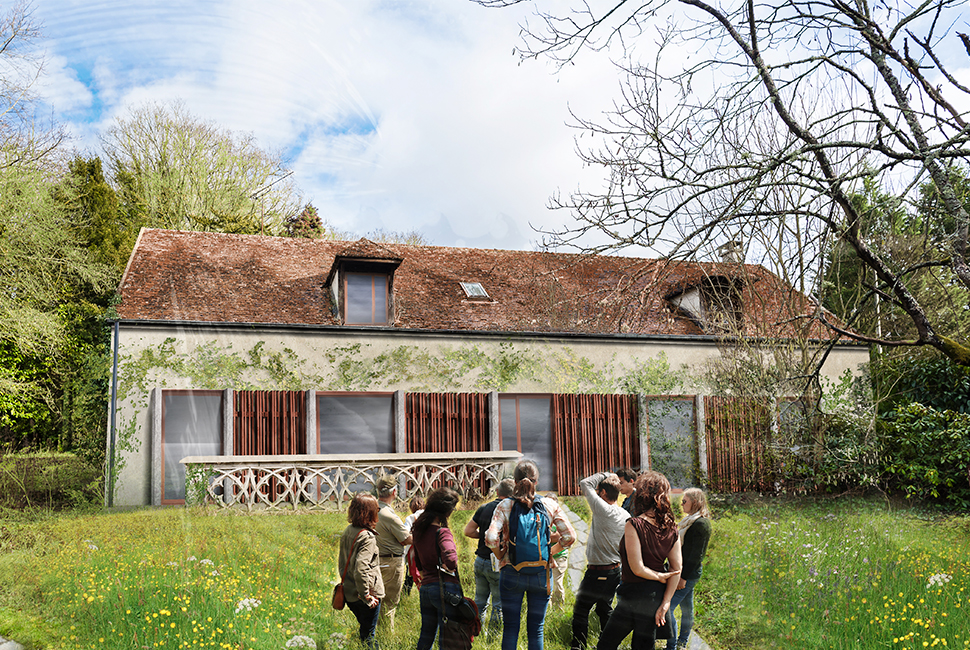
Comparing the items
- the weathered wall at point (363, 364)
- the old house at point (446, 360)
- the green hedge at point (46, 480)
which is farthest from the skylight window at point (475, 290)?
the green hedge at point (46, 480)

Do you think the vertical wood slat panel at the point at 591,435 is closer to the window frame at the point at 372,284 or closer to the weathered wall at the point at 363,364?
the weathered wall at the point at 363,364

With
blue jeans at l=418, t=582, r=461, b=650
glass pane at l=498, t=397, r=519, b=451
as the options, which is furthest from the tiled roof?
blue jeans at l=418, t=582, r=461, b=650

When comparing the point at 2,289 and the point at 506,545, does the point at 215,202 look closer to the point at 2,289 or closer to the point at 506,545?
the point at 2,289

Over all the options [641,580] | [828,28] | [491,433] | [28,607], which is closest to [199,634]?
[28,607]

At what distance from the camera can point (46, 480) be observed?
10.1ft

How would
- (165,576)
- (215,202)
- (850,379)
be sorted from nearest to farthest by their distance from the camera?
(215,202)
(165,576)
(850,379)

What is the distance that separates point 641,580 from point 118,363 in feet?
9.20

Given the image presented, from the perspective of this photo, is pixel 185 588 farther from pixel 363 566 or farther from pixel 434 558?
pixel 434 558

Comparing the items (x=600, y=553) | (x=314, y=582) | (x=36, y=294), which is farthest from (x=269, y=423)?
(x=600, y=553)

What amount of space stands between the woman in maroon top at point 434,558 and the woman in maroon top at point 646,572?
2.46 feet

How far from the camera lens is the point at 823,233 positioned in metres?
3.45

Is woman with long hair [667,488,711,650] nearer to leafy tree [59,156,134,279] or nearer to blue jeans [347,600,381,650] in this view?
blue jeans [347,600,381,650]

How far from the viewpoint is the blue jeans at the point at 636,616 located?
2871mm

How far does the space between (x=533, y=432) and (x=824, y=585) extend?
1.68 metres
